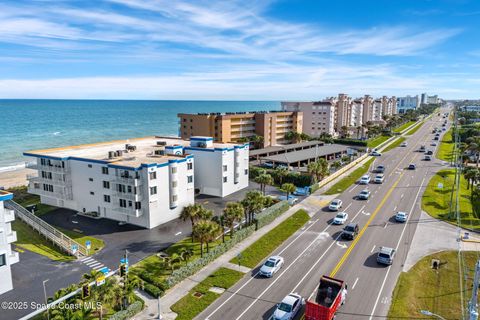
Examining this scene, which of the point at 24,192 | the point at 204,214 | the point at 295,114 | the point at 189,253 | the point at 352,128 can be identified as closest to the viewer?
the point at 189,253

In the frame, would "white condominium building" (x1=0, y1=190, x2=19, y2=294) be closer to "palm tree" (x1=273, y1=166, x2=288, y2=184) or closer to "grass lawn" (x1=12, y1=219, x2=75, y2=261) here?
"grass lawn" (x1=12, y1=219, x2=75, y2=261)

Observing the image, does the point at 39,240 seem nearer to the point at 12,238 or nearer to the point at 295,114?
the point at 12,238

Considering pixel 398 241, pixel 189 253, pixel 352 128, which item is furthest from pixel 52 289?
pixel 352 128

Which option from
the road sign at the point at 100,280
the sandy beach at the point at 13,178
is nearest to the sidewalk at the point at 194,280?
Result: the road sign at the point at 100,280

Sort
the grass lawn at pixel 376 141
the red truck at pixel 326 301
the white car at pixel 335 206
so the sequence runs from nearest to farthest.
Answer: the red truck at pixel 326 301 → the white car at pixel 335 206 → the grass lawn at pixel 376 141

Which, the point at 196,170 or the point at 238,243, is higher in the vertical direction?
the point at 196,170

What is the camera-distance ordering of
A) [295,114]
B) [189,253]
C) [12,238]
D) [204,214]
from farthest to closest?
[295,114] → [204,214] → [189,253] → [12,238]

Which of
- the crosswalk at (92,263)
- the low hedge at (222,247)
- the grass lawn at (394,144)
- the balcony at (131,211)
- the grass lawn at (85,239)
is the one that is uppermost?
the grass lawn at (394,144)

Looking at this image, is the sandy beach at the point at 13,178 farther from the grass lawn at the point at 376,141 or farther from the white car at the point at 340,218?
the grass lawn at the point at 376,141
